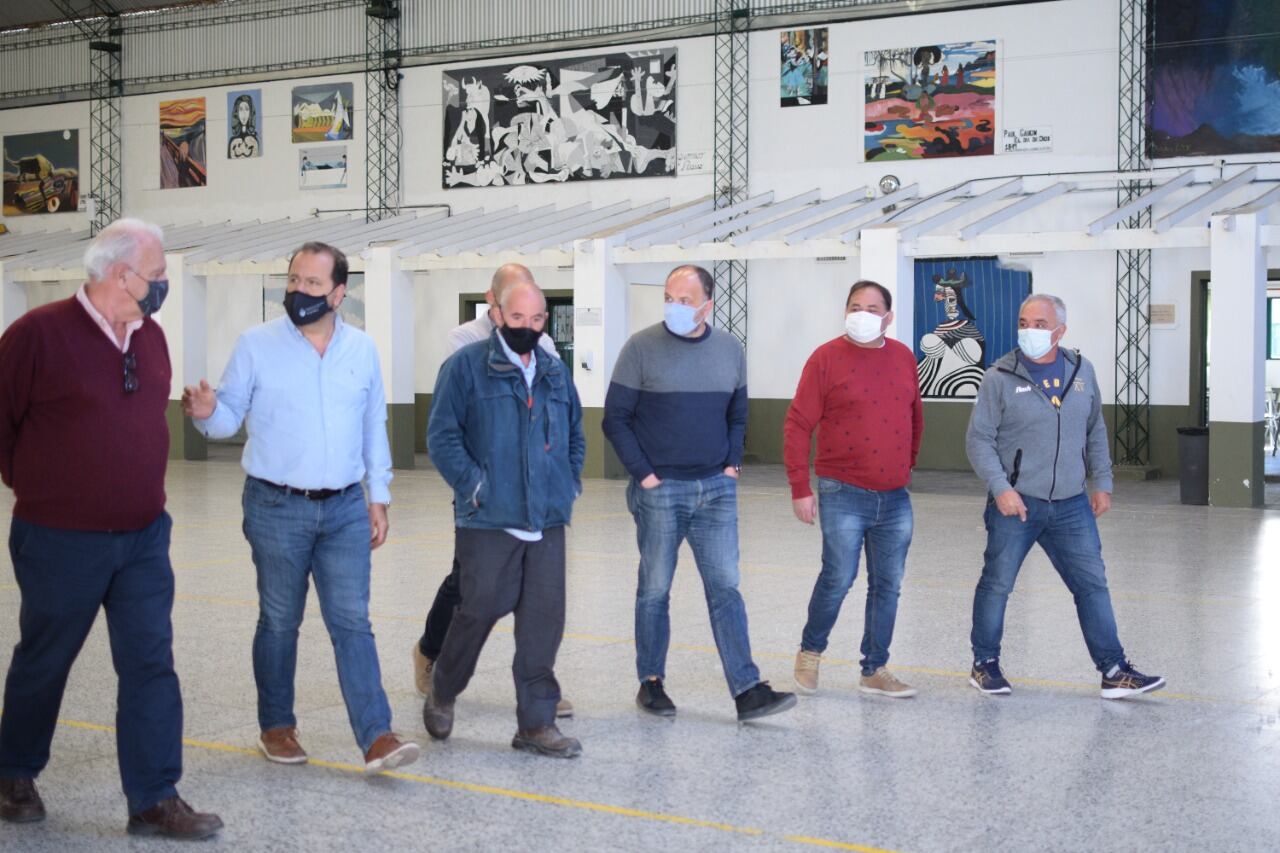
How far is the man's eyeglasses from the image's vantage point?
4668 mm

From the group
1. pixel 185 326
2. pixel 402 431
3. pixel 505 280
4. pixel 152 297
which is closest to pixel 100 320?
pixel 152 297

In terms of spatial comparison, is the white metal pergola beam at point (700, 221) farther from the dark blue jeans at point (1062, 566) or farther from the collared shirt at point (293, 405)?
the collared shirt at point (293, 405)

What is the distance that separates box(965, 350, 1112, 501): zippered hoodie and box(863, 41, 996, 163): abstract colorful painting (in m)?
15.7

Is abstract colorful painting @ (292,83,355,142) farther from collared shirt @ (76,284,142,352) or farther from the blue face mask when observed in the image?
collared shirt @ (76,284,142,352)

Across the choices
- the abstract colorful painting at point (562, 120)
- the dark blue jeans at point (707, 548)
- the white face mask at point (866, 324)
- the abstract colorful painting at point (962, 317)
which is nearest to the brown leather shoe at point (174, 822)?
the dark blue jeans at point (707, 548)

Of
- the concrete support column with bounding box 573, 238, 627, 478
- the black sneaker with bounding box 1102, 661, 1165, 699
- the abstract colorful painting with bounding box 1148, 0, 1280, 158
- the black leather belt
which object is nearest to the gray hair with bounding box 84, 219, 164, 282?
the black leather belt

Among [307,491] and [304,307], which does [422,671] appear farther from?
[304,307]

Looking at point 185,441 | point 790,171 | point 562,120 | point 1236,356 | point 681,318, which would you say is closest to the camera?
point 681,318

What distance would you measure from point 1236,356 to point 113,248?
558 inches

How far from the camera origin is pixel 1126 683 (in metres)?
6.68

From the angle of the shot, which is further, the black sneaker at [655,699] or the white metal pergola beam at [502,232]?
the white metal pergola beam at [502,232]

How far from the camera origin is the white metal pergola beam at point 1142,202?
17000mm

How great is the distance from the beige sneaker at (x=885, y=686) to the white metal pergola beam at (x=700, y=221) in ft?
44.4

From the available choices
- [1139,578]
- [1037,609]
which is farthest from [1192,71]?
[1037,609]
